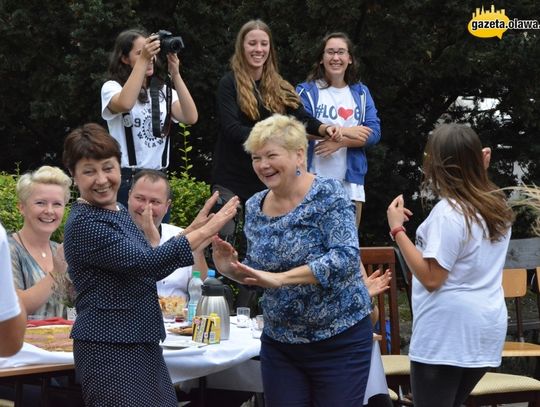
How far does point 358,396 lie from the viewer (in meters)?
4.02

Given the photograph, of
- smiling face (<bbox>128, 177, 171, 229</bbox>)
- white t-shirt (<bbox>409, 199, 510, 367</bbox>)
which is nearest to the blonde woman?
smiling face (<bbox>128, 177, 171, 229</bbox>)

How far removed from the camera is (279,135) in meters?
4.07

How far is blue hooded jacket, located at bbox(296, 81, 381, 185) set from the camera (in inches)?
271

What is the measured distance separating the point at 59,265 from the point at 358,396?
1.47m

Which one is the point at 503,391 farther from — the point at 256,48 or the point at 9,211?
the point at 9,211

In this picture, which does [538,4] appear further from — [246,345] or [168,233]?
[246,345]

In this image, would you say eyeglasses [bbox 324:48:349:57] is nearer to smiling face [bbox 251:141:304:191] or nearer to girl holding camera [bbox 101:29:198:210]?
girl holding camera [bbox 101:29:198:210]

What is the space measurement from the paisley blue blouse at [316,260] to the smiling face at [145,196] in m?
1.64

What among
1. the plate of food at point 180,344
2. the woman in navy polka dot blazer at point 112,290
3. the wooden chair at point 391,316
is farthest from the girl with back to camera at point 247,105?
the woman in navy polka dot blazer at point 112,290

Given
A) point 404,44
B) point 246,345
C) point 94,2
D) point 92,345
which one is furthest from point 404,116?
point 92,345

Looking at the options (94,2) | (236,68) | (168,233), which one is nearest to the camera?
(168,233)

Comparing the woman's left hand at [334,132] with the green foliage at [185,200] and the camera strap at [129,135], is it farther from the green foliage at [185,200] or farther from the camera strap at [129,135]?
the green foliage at [185,200]

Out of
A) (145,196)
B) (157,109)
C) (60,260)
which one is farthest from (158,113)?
→ (60,260)

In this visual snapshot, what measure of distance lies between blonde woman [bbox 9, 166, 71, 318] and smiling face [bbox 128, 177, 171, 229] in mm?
383
